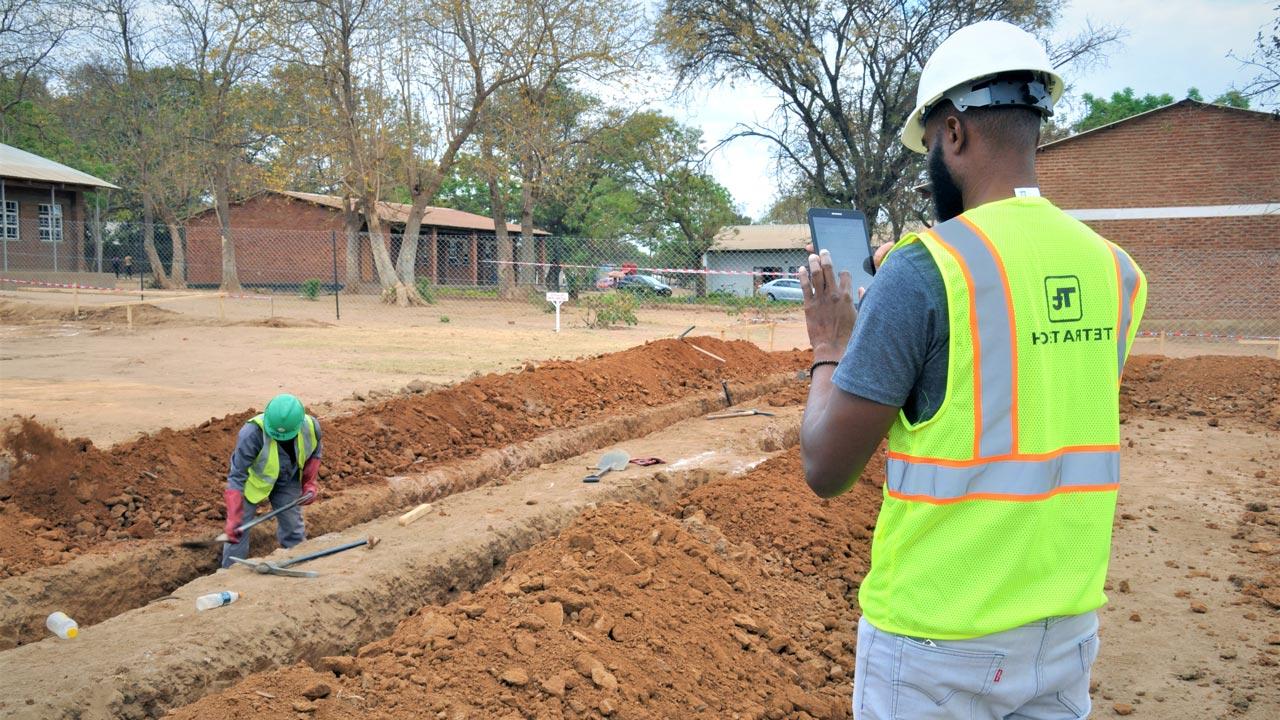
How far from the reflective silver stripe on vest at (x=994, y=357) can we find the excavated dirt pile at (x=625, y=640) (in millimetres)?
2276

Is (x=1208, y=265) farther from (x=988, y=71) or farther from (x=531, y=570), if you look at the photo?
(x=988, y=71)

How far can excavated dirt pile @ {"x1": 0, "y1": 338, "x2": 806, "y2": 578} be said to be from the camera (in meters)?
6.46

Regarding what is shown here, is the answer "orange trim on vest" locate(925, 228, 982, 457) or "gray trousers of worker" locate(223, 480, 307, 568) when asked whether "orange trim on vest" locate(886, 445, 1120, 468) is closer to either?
"orange trim on vest" locate(925, 228, 982, 457)

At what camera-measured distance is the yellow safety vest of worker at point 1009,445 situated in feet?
5.25

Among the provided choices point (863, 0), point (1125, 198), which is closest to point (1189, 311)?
point (1125, 198)

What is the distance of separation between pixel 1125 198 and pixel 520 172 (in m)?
16.6

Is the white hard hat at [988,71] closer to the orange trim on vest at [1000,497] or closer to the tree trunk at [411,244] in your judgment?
the orange trim on vest at [1000,497]

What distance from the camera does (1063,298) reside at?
1644mm

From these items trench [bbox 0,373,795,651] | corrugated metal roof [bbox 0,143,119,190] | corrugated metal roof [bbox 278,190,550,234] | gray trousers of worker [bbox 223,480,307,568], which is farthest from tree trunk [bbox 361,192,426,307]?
gray trousers of worker [bbox 223,480,307,568]

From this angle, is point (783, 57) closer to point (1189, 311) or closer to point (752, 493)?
point (1189, 311)

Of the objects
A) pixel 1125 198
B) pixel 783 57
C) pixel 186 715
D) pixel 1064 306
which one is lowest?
pixel 186 715

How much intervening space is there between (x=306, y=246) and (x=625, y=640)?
121ft

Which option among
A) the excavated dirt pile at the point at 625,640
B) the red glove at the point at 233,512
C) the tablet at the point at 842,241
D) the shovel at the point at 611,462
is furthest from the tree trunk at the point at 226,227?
the tablet at the point at 842,241

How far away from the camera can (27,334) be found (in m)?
17.8
